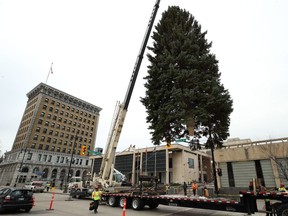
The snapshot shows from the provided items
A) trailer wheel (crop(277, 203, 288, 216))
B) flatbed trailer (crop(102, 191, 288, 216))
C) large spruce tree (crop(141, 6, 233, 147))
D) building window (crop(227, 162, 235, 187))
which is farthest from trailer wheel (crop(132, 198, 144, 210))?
building window (crop(227, 162, 235, 187))

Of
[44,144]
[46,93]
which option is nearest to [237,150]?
[44,144]

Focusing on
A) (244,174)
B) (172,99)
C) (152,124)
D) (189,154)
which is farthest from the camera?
(189,154)

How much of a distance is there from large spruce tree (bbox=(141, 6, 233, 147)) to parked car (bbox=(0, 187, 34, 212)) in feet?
33.5

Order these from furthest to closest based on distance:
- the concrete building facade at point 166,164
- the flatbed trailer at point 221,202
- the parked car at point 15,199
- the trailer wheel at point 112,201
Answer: the concrete building facade at point 166,164, the trailer wheel at point 112,201, the parked car at point 15,199, the flatbed trailer at point 221,202

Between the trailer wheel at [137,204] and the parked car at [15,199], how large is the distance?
22.6 ft

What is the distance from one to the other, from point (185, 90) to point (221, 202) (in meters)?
8.48

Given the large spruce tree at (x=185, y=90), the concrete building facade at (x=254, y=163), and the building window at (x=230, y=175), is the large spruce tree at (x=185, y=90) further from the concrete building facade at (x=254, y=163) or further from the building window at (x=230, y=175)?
the building window at (x=230, y=175)

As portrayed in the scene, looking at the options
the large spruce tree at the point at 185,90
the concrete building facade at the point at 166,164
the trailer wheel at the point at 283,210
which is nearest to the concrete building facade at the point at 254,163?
the large spruce tree at the point at 185,90

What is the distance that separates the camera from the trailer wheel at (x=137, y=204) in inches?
526

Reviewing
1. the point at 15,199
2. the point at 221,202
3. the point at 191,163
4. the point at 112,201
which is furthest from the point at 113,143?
the point at 191,163

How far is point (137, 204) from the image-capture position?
13.5 meters

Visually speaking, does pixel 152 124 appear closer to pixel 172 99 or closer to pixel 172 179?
pixel 172 99

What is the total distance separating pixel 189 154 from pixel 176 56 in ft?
133

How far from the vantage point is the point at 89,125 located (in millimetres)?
85062
